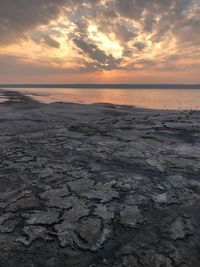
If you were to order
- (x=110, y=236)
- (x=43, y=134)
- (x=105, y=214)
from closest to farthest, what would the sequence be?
1. (x=110, y=236)
2. (x=105, y=214)
3. (x=43, y=134)

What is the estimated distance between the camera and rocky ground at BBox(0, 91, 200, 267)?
3305mm

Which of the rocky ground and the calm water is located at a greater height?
the rocky ground

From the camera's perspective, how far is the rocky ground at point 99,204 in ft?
10.8

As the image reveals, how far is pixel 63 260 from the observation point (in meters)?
3.18

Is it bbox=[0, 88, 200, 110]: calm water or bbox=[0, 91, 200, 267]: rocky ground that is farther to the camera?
bbox=[0, 88, 200, 110]: calm water

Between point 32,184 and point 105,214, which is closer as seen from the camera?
point 105,214

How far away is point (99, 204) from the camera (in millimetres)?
4527

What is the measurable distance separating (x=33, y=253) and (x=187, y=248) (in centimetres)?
186

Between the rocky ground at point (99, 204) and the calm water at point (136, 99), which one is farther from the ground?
the rocky ground at point (99, 204)

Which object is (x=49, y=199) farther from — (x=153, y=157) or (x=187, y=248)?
(x=153, y=157)

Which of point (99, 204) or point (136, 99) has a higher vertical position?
point (99, 204)

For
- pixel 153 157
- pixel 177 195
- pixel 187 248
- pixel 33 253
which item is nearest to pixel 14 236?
pixel 33 253

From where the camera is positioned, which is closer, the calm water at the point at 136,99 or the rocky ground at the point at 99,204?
the rocky ground at the point at 99,204

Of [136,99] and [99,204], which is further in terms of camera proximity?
[136,99]
